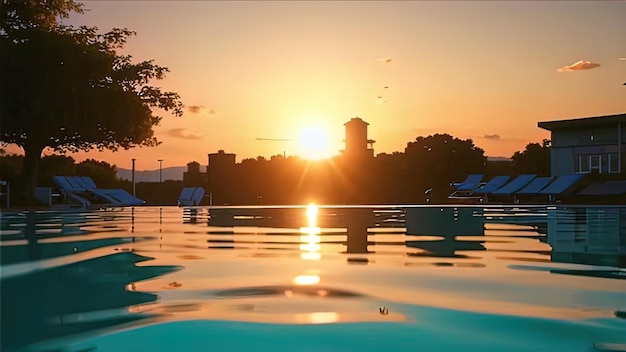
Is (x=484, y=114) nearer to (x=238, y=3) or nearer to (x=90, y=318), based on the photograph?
(x=238, y=3)

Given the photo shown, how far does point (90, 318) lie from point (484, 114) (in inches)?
611

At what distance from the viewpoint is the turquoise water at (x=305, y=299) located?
224 centimetres

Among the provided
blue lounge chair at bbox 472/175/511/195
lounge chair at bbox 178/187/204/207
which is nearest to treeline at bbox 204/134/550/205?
blue lounge chair at bbox 472/175/511/195

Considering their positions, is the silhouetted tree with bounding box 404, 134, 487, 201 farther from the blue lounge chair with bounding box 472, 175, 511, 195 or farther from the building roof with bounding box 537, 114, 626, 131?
the building roof with bounding box 537, 114, 626, 131

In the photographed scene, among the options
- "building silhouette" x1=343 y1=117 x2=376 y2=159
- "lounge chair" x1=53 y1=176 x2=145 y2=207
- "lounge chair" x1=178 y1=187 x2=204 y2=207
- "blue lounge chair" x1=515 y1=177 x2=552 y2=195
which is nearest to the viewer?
"lounge chair" x1=53 y1=176 x2=145 y2=207

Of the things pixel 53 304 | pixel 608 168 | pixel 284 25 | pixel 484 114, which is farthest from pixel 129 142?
pixel 608 168

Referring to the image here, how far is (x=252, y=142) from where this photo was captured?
23.0 m

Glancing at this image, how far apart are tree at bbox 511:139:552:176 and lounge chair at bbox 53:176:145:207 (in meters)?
19.1

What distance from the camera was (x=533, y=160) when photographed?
97.6ft

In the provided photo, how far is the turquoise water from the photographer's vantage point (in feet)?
7.34

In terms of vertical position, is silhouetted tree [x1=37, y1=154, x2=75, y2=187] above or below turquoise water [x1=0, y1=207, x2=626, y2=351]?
above

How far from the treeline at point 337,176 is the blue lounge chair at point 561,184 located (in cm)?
382

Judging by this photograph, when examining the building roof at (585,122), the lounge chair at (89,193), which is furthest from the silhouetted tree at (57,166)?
the building roof at (585,122)

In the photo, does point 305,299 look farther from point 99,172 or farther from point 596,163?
point 596,163
